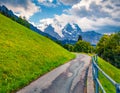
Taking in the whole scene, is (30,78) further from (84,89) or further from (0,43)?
(0,43)

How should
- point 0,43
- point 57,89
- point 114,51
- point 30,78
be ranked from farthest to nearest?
point 114,51 < point 0,43 < point 30,78 < point 57,89

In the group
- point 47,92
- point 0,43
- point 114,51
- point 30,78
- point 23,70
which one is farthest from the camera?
point 114,51

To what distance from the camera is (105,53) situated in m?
144

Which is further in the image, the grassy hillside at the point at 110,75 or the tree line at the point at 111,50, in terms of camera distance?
the tree line at the point at 111,50

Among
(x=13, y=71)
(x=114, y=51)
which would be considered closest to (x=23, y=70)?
(x=13, y=71)

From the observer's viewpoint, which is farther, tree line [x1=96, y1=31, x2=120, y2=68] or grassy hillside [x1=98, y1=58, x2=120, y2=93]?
tree line [x1=96, y1=31, x2=120, y2=68]

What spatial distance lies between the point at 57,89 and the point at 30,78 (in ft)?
13.5

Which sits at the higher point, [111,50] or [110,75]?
[111,50]

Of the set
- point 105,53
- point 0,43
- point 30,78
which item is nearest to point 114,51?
point 105,53

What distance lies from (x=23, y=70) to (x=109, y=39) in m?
131

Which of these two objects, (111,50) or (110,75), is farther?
(111,50)

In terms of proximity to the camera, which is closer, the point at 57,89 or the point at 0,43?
the point at 57,89

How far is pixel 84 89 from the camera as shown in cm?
1698

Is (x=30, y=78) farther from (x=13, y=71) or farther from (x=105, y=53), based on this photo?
(x=105, y=53)
